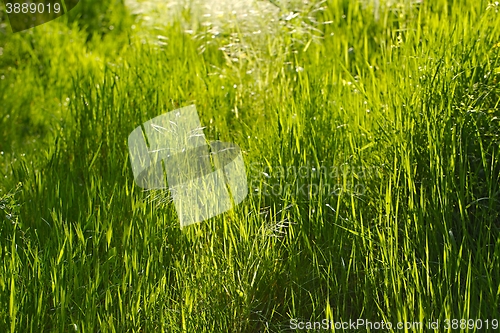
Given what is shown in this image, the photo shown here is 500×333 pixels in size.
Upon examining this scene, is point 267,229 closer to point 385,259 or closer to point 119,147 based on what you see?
point 385,259

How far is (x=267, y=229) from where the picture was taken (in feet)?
6.43

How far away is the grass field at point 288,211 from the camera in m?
1.76

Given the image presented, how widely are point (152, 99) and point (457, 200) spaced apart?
1490 millimetres

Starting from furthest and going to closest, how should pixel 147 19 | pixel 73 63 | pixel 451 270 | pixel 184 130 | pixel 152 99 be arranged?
pixel 147 19
pixel 73 63
pixel 152 99
pixel 184 130
pixel 451 270

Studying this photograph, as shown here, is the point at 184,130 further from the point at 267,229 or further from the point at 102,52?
the point at 102,52

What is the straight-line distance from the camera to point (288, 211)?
2023 millimetres

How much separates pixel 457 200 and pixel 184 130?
3.74ft

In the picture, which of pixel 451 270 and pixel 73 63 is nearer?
pixel 451 270

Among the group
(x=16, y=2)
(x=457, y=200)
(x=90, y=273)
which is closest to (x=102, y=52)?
(x=16, y=2)

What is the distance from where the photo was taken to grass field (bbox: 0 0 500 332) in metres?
1.76

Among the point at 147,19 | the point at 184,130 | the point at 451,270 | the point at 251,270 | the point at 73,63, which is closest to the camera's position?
the point at 451,270

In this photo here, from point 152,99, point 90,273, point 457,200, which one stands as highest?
point 152,99

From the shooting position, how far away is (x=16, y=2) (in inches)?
180

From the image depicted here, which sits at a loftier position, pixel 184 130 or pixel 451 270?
pixel 184 130
